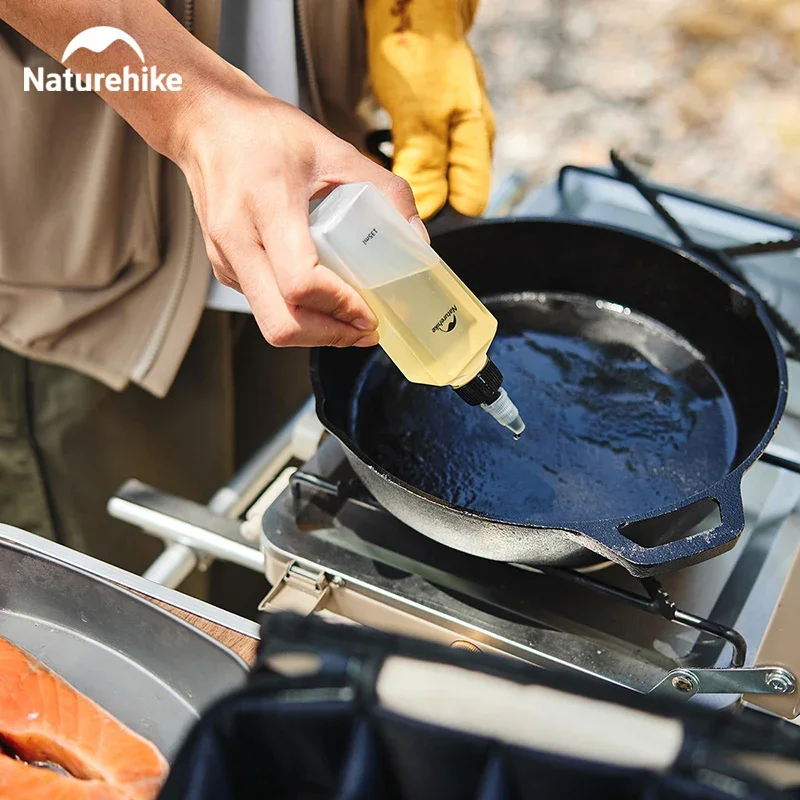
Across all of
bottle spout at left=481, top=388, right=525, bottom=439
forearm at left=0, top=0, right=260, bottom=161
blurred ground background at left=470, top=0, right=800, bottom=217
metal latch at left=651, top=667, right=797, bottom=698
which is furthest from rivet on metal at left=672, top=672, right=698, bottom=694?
blurred ground background at left=470, top=0, right=800, bottom=217

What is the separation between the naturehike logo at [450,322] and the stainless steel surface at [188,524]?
→ 0.33m

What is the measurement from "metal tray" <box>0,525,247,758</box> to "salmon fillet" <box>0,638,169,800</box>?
0.04 feet

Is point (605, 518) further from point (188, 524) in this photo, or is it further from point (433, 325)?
point (188, 524)

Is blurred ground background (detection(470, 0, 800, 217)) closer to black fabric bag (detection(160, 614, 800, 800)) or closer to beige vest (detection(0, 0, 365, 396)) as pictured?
beige vest (detection(0, 0, 365, 396))

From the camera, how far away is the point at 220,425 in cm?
127

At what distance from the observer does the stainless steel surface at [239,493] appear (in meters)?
0.87

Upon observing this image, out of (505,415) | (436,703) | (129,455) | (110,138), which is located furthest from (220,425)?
(436,703)

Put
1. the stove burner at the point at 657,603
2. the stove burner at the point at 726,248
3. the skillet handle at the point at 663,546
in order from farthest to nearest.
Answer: the stove burner at the point at 726,248
the stove burner at the point at 657,603
the skillet handle at the point at 663,546

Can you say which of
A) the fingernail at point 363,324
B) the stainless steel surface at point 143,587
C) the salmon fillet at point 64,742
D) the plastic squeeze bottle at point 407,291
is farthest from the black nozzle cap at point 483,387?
the salmon fillet at point 64,742

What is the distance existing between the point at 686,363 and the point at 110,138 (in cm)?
64

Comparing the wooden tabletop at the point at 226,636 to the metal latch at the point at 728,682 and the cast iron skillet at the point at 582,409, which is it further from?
the metal latch at the point at 728,682

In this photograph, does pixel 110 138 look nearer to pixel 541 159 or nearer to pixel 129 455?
pixel 129 455

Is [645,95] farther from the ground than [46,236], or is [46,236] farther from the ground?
[645,95]

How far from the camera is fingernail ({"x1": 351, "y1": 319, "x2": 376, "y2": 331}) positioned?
1.99 ft
